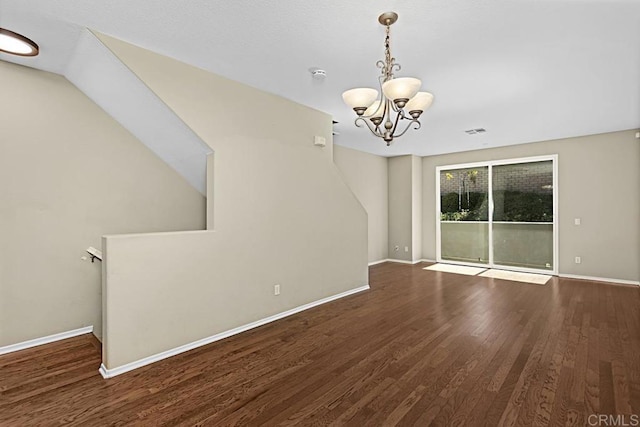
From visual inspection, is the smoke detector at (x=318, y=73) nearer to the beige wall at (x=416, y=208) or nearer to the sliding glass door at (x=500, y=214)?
the beige wall at (x=416, y=208)

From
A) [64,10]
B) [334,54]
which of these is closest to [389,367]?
[334,54]

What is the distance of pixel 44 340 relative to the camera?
3088mm

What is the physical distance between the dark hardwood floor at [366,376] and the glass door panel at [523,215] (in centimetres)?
232

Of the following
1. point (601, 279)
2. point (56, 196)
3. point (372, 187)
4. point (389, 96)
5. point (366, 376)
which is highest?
point (389, 96)

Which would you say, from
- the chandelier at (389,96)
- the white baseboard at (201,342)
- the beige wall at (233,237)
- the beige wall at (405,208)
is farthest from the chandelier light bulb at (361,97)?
the beige wall at (405,208)

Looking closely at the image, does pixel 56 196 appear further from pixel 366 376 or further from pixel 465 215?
pixel 465 215

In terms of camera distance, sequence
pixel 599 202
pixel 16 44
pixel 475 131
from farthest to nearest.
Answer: pixel 599 202 → pixel 475 131 → pixel 16 44

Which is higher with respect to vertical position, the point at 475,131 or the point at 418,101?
the point at 475,131

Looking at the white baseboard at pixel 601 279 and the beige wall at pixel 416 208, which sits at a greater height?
the beige wall at pixel 416 208

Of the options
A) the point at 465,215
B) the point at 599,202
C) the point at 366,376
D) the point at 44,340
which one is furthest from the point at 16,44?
the point at 599,202

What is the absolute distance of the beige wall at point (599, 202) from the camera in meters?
5.24

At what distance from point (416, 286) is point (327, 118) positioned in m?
3.10

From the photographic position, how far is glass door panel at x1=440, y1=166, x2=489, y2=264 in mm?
6852

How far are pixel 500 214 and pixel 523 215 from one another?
1.34 ft
